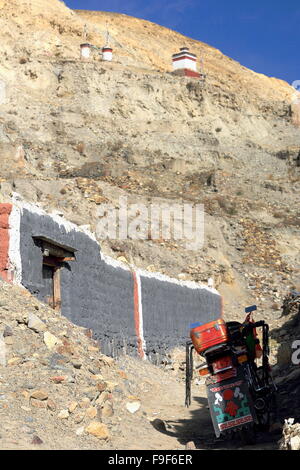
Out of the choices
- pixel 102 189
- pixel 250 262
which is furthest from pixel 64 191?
pixel 250 262

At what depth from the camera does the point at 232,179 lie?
3856 cm

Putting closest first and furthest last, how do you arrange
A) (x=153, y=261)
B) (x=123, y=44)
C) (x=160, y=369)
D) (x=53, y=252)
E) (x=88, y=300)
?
→ (x=53, y=252), (x=88, y=300), (x=160, y=369), (x=153, y=261), (x=123, y=44)

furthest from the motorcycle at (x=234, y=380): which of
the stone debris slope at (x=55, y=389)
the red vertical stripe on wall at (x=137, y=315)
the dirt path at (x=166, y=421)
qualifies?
the red vertical stripe on wall at (x=137, y=315)

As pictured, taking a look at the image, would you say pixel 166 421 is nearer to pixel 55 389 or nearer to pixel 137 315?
pixel 55 389

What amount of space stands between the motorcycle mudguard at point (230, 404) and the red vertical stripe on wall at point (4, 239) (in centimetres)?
436

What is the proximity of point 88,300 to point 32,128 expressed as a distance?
93.0 ft

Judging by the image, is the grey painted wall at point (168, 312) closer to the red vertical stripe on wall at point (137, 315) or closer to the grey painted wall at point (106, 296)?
the grey painted wall at point (106, 296)

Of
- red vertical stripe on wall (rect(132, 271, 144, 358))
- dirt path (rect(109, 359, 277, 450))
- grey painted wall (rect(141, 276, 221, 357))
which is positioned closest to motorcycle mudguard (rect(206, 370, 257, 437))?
dirt path (rect(109, 359, 277, 450))

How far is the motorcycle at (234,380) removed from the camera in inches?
318

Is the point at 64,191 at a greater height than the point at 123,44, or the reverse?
the point at 123,44

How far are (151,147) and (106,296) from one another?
92.0 ft

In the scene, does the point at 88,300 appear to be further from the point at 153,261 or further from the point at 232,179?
the point at 232,179

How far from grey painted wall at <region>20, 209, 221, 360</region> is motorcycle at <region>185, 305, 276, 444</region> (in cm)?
425

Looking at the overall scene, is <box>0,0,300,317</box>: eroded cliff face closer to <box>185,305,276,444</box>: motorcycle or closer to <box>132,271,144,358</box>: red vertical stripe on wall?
<box>132,271,144,358</box>: red vertical stripe on wall
